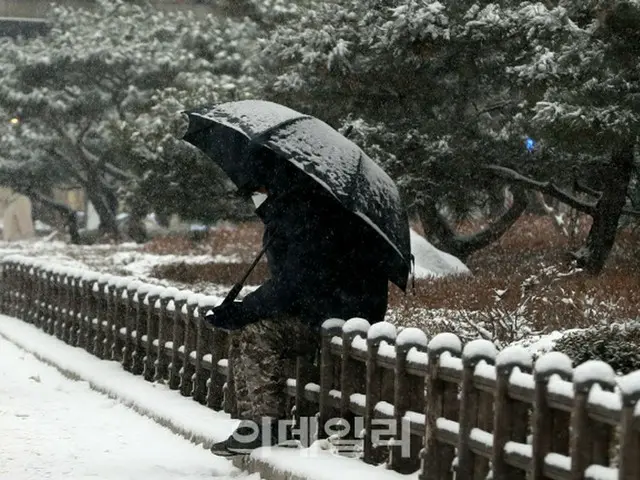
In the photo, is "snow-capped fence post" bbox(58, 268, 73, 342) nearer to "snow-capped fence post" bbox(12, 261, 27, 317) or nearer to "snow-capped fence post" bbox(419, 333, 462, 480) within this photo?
"snow-capped fence post" bbox(12, 261, 27, 317)

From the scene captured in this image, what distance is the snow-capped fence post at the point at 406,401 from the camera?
26.0 feet

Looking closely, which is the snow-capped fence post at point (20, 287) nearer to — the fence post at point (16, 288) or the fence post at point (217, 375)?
the fence post at point (16, 288)

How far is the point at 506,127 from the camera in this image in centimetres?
2152

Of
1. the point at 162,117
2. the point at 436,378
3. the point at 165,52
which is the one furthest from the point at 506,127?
the point at 165,52

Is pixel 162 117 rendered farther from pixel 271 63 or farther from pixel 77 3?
pixel 77 3

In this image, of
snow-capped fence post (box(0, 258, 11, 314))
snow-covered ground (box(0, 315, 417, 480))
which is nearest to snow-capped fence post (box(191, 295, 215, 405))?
snow-covered ground (box(0, 315, 417, 480))

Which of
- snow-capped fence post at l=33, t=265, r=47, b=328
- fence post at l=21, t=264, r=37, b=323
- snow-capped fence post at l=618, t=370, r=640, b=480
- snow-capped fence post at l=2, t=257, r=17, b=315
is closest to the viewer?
snow-capped fence post at l=618, t=370, r=640, b=480

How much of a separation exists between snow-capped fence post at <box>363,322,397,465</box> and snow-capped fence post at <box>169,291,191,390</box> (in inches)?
157

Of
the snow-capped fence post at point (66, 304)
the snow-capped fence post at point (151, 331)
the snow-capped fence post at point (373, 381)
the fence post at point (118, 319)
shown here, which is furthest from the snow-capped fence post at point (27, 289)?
the snow-capped fence post at point (373, 381)

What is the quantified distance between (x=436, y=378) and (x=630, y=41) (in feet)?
Answer: 31.2

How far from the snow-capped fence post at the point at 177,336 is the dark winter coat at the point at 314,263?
3.49m

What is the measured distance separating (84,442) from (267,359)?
1920mm

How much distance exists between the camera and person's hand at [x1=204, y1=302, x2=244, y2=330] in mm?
8469

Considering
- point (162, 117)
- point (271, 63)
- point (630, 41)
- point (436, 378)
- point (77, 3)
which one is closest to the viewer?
point (436, 378)
